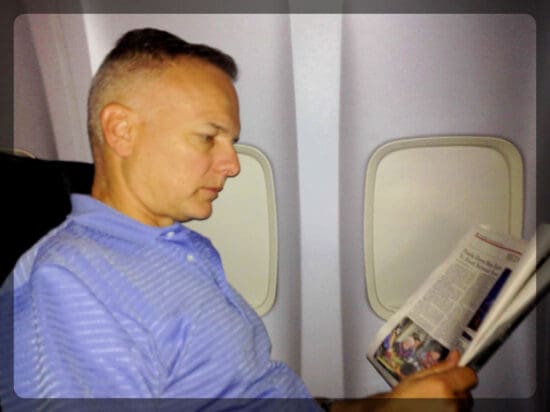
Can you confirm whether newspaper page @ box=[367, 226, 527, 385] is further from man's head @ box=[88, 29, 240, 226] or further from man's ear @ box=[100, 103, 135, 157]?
man's ear @ box=[100, 103, 135, 157]

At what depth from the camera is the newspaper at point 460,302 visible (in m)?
0.92

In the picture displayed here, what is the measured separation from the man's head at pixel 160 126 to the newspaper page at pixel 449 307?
0.58 meters

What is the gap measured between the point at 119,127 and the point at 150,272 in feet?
1.04

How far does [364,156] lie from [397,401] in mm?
745

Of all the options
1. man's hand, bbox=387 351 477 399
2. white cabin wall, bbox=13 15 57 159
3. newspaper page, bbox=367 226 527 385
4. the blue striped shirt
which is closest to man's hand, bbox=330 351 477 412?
man's hand, bbox=387 351 477 399

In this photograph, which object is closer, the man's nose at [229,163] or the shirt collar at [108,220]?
the shirt collar at [108,220]

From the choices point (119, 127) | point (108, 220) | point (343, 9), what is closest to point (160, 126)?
point (119, 127)

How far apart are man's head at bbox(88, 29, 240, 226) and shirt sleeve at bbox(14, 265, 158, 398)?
0.31 m

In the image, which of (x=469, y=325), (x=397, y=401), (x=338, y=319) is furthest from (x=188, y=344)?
(x=338, y=319)

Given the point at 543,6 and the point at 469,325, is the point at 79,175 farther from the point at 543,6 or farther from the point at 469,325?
the point at 543,6

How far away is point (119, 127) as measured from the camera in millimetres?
1028

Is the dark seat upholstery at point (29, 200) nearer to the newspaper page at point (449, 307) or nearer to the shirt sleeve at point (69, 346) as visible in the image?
the shirt sleeve at point (69, 346)

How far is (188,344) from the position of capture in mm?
919

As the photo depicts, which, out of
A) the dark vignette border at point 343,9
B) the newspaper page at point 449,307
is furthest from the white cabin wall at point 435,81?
the newspaper page at point 449,307
